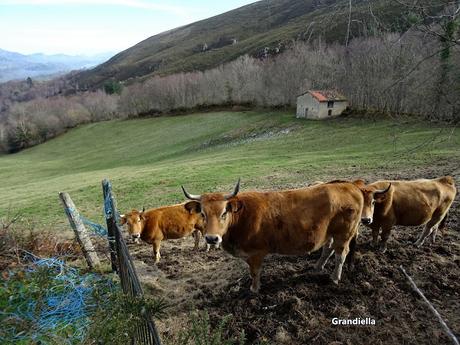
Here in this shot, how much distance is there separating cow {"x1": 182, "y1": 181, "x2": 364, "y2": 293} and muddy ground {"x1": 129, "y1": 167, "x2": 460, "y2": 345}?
0.51 meters

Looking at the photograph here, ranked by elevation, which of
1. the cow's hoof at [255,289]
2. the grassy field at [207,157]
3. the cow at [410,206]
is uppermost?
the cow at [410,206]

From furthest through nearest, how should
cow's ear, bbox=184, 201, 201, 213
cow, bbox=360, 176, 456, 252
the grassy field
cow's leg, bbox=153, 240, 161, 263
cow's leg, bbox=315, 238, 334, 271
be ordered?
1. the grassy field
2. cow's leg, bbox=153, 240, 161, 263
3. cow, bbox=360, 176, 456, 252
4. cow's leg, bbox=315, 238, 334, 271
5. cow's ear, bbox=184, 201, 201, 213

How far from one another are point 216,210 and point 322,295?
8.11 ft

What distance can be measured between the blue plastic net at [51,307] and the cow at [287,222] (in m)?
2.53

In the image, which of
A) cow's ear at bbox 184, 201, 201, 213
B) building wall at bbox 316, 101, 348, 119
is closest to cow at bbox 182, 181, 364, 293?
cow's ear at bbox 184, 201, 201, 213

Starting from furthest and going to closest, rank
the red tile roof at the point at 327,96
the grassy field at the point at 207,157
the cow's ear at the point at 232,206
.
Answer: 1. the red tile roof at the point at 327,96
2. the grassy field at the point at 207,157
3. the cow's ear at the point at 232,206

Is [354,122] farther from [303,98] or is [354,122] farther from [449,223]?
[449,223]

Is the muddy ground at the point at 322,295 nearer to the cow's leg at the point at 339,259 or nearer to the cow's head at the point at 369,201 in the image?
the cow's leg at the point at 339,259

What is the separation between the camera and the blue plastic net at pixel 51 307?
5672 millimetres

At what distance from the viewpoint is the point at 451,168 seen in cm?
1584

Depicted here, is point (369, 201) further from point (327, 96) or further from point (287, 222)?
point (327, 96)

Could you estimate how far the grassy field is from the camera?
19.0 m

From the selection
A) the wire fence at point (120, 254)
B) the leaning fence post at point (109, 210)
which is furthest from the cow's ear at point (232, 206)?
the leaning fence post at point (109, 210)

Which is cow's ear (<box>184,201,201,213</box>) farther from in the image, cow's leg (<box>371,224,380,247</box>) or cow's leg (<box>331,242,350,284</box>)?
cow's leg (<box>371,224,380,247</box>)
